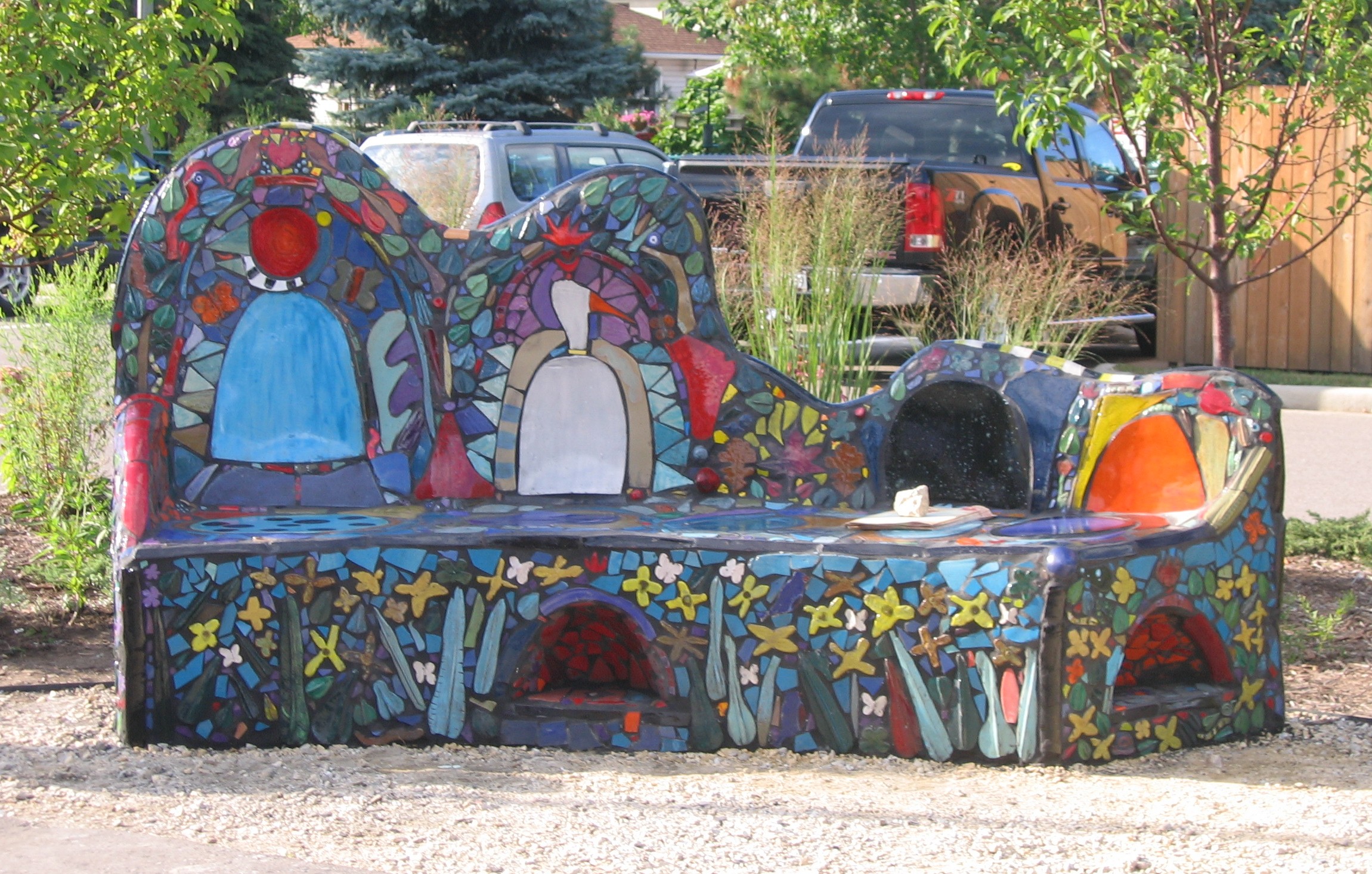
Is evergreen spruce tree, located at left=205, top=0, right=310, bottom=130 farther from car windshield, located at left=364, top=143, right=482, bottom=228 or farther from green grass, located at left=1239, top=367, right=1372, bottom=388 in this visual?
green grass, located at left=1239, top=367, right=1372, bottom=388

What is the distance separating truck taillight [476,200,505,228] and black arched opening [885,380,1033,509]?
6.12m

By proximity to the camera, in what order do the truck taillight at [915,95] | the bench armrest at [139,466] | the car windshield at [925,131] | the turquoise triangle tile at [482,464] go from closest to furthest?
the bench armrest at [139,466] < the turquoise triangle tile at [482,464] < the car windshield at [925,131] < the truck taillight at [915,95]

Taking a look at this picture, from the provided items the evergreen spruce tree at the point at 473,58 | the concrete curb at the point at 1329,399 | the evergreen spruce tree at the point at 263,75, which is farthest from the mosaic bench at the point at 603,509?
the evergreen spruce tree at the point at 263,75

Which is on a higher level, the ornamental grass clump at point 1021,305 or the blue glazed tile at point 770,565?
the ornamental grass clump at point 1021,305

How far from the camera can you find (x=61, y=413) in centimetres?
561

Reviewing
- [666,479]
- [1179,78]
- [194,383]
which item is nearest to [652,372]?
[666,479]

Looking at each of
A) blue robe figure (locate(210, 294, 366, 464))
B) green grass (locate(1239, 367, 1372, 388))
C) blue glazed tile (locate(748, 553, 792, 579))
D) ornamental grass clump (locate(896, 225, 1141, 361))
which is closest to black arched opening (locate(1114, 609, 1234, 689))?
blue glazed tile (locate(748, 553, 792, 579))

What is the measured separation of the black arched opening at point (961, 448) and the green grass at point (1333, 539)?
2.26 m

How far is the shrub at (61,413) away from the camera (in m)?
5.59

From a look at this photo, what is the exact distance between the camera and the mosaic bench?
3727 mm

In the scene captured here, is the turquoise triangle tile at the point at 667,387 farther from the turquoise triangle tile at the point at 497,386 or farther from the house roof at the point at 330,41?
the house roof at the point at 330,41

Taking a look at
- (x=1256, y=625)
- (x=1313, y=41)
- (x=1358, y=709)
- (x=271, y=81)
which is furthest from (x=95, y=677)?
(x=271, y=81)

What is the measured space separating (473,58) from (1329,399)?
13667mm

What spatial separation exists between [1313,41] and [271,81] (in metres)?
20.5
